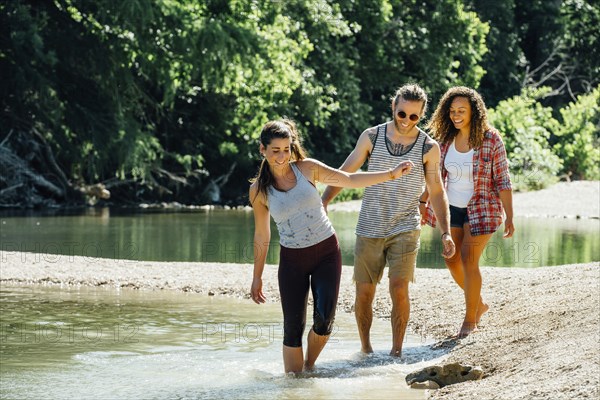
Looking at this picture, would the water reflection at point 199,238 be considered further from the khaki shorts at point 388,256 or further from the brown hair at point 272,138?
the brown hair at point 272,138

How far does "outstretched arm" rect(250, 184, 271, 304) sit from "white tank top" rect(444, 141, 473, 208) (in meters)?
1.99

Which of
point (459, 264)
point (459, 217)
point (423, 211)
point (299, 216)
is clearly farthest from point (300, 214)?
point (459, 264)

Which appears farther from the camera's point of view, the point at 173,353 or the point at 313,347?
the point at 173,353

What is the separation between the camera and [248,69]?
26750 millimetres

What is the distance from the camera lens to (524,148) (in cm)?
3250

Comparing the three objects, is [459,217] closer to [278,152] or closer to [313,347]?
[313,347]

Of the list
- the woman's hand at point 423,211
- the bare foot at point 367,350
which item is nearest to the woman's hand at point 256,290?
the bare foot at point 367,350

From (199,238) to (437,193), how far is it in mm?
11884

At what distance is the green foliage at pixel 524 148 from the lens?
103 feet

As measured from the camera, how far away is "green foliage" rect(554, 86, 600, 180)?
3453 cm

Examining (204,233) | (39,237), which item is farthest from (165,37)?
(39,237)

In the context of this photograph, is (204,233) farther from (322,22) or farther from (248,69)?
(322,22)

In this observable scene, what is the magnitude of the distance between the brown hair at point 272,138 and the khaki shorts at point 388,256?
1.04m

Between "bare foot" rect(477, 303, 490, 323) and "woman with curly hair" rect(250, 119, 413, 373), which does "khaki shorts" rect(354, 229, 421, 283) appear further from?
"bare foot" rect(477, 303, 490, 323)
